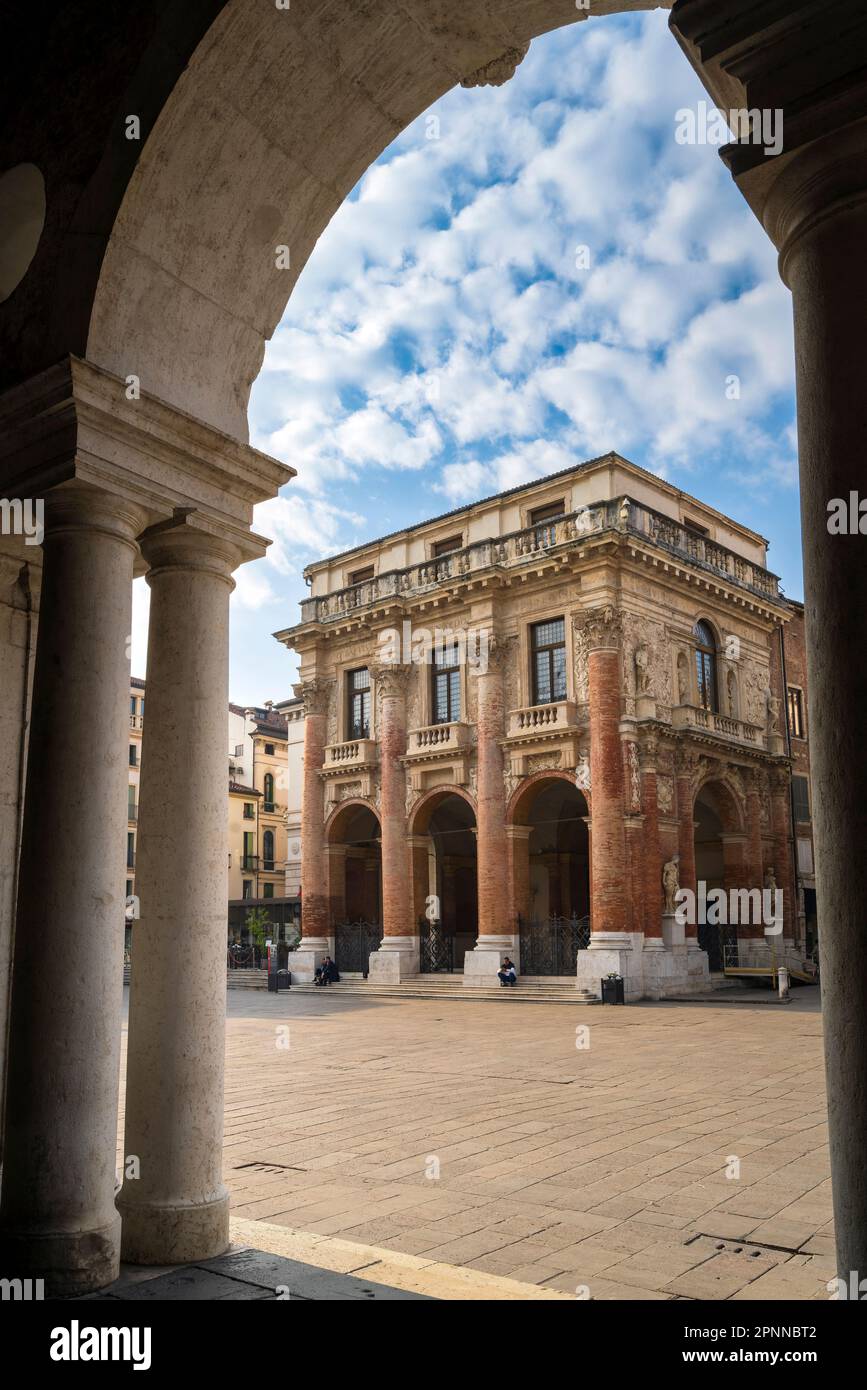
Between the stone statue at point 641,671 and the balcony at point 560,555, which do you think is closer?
the stone statue at point 641,671

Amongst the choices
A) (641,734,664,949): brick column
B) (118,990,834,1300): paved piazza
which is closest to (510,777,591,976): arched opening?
(641,734,664,949): brick column

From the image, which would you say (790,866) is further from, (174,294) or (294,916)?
(174,294)

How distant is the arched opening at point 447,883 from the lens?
3178cm

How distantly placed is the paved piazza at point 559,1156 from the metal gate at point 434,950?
15404 millimetres

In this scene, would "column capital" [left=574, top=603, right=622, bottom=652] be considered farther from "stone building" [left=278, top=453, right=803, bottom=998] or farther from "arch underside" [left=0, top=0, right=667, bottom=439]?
"arch underside" [left=0, top=0, right=667, bottom=439]

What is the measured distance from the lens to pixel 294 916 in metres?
43.0

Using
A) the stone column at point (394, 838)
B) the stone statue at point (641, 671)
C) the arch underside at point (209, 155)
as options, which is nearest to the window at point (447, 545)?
the stone column at point (394, 838)

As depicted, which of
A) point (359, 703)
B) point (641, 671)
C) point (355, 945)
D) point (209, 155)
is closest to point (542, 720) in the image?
point (641, 671)

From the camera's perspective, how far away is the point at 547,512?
3070 centimetres

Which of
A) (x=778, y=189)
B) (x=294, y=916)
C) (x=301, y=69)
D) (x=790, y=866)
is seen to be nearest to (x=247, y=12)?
(x=301, y=69)

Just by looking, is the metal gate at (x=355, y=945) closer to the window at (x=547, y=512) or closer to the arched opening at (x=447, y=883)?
the arched opening at (x=447, y=883)

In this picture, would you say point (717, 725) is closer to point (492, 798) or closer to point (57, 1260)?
point (492, 798)

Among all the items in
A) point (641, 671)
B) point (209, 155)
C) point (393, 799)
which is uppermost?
point (641, 671)

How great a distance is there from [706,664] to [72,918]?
27908 millimetres
